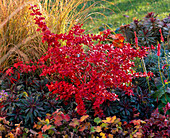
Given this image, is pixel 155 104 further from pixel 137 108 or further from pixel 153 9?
pixel 153 9

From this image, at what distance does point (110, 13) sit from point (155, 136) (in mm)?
7605

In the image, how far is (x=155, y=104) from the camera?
9.70 ft

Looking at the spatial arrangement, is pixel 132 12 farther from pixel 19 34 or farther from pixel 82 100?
pixel 82 100

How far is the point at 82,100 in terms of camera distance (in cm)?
258

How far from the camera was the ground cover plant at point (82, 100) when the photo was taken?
219cm

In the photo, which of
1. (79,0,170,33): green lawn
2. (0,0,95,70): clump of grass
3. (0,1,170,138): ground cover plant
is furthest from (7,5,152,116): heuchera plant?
(79,0,170,33): green lawn

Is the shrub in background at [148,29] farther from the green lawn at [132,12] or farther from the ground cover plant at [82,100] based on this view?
the green lawn at [132,12]

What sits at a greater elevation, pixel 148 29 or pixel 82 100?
pixel 148 29

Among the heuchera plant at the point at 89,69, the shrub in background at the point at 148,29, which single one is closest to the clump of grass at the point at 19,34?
the heuchera plant at the point at 89,69

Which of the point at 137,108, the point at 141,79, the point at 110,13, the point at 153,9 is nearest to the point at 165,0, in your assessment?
the point at 153,9

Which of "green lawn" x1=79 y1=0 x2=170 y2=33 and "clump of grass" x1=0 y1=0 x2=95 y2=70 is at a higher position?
"green lawn" x1=79 y1=0 x2=170 y2=33

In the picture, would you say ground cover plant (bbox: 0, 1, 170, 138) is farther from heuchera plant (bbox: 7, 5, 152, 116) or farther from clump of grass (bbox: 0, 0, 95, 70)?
clump of grass (bbox: 0, 0, 95, 70)

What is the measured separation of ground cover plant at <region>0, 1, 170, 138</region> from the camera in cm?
219

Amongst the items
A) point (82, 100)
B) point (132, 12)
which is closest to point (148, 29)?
point (82, 100)
